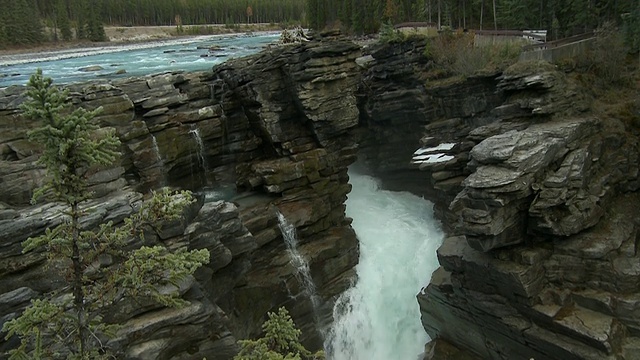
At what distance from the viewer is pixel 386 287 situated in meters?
26.7

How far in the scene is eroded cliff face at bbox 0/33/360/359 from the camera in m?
16.3

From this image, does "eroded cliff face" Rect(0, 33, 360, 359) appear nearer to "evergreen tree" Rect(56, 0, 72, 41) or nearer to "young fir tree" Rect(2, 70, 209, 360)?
"young fir tree" Rect(2, 70, 209, 360)

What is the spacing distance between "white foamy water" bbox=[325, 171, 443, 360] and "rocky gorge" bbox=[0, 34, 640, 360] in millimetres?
1034

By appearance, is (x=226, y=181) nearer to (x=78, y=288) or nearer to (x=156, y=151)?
(x=156, y=151)

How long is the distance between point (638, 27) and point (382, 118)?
16.8m

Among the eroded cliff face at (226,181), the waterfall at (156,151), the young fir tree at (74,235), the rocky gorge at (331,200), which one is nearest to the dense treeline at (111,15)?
the eroded cliff face at (226,181)

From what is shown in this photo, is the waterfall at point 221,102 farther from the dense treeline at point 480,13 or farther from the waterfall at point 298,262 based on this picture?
the dense treeline at point 480,13

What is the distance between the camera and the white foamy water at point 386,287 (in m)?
24.6

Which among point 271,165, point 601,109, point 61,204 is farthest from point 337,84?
point 61,204

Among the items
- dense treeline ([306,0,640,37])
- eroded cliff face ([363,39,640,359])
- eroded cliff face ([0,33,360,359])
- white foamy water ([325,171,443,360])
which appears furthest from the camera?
dense treeline ([306,0,640,37])

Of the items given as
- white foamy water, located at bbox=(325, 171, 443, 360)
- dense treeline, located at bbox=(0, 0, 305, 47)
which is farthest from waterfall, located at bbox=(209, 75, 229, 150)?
dense treeline, located at bbox=(0, 0, 305, 47)

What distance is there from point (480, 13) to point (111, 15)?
104193 mm

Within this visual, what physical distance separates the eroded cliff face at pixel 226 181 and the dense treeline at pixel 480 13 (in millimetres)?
21182

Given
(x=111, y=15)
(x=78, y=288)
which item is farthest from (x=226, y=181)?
(x=111, y=15)
